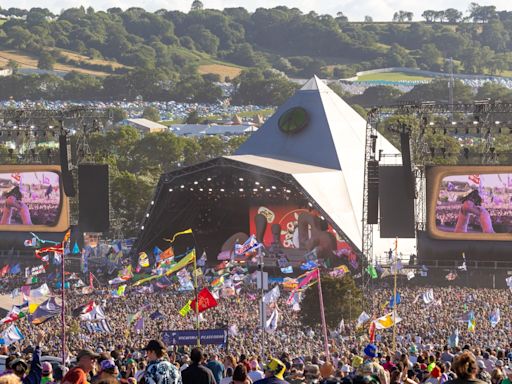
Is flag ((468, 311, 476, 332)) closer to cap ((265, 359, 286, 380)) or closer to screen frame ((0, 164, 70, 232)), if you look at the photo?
screen frame ((0, 164, 70, 232))

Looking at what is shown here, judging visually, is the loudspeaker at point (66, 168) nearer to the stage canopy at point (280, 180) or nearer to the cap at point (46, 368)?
the stage canopy at point (280, 180)

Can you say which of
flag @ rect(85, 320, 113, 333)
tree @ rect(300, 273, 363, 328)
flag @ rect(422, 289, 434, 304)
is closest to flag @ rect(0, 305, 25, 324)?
flag @ rect(85, 320, 113, 333)

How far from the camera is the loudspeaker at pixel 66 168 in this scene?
65.5 metres

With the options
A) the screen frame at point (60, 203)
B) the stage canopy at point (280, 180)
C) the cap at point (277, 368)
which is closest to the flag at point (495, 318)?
the stage canopy at point (280, 180)

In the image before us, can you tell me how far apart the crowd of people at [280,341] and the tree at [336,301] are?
511 mm

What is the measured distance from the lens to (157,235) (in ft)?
224

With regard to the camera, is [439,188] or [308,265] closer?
[308,265]

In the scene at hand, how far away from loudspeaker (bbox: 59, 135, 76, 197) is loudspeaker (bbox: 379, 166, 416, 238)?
42.7 ft

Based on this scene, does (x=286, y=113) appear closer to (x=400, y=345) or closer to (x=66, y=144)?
(x=66, y=144)

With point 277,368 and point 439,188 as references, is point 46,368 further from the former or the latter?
point 439,188

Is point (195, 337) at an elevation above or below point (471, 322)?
above

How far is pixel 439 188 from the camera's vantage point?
6106 cm

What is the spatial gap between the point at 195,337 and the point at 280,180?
37.0 meters

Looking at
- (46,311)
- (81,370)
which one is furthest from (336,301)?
(81,370)
